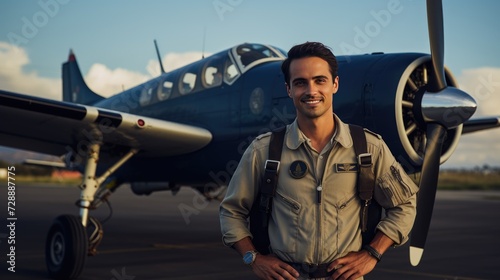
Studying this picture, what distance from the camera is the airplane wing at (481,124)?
10.7 metres

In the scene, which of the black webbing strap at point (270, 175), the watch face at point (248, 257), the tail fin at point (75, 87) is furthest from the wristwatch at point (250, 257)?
the tail fin at point (75, 87)

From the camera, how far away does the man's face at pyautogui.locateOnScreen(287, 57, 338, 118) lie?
2668mm

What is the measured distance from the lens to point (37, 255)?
1011 cm

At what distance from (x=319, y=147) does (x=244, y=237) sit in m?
0.49

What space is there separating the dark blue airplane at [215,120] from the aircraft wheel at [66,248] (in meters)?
0.01

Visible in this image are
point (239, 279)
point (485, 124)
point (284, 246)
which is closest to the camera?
point (284, 246)

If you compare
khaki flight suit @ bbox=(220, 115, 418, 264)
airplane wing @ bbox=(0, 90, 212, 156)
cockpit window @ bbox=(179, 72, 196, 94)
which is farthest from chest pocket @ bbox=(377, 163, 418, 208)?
cockpit window @ bbox=(179, 72, 196, 94)

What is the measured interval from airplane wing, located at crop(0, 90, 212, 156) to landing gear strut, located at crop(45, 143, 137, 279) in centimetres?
57

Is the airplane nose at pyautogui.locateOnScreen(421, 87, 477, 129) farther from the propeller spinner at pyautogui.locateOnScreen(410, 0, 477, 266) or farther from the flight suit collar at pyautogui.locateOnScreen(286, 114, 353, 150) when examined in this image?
the flight suit collar at pyautogui.locateOnScreen(286, 114, 353, 150)

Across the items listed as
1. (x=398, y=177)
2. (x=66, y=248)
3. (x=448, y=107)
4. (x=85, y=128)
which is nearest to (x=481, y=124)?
(x=448, y=107)

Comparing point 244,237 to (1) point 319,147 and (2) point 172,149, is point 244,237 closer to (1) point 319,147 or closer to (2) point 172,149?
(1) point 319,147

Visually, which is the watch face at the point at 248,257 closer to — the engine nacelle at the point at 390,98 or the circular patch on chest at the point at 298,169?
the circular patch on chest at the point at 298,169

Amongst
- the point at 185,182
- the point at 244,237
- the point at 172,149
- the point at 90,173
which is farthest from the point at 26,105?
the point at 244,237

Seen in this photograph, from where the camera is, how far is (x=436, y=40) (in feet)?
23.4
